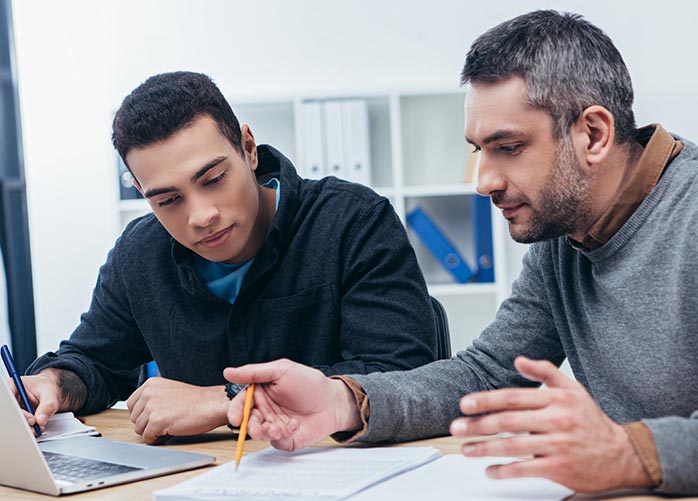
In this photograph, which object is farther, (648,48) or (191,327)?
(648,48)

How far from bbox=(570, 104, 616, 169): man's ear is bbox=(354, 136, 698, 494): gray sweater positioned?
0.29ft

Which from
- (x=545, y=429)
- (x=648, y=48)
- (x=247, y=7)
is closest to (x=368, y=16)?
(x=247, y=7)

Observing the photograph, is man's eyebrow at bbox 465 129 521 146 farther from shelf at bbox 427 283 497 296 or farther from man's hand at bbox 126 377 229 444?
shelf at bbox 427 283 497 296

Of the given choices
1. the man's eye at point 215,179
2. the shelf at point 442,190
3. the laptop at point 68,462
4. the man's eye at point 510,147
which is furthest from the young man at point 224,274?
the shelf at point 442,190

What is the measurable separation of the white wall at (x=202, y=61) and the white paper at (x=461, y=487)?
251cm

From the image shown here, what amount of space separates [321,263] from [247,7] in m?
2.33

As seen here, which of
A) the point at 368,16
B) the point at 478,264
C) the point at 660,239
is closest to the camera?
the point at 660,239

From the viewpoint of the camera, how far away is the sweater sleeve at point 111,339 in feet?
6.02

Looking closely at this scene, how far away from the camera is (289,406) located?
3.89ft

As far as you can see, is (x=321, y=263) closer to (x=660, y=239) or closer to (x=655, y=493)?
(x=660, y=239)

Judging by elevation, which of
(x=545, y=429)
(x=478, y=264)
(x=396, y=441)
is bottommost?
(x=478, y=264)

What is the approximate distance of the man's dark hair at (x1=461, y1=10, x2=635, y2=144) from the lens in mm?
1234

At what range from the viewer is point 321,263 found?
1.68m

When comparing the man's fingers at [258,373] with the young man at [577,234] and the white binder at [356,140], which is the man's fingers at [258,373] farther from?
the white binder at [356,140]
